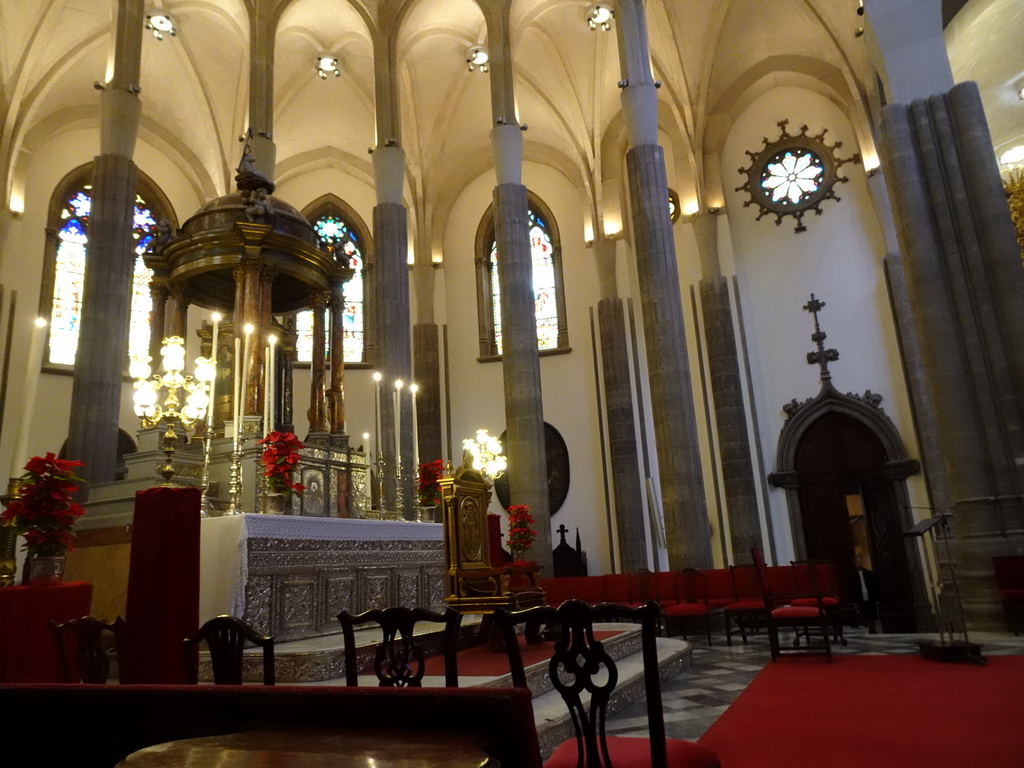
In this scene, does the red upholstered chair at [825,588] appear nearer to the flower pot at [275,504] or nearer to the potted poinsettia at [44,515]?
the flower pot at [275,504]

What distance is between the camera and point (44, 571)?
4.79 metres

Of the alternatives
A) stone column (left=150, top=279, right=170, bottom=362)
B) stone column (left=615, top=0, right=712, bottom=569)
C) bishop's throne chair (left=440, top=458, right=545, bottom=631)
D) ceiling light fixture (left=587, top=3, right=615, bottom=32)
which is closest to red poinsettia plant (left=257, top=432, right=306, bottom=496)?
bishop's throne chair (left=440, top=458, right=545, bottom=631)

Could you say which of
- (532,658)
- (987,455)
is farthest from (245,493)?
(987,455)

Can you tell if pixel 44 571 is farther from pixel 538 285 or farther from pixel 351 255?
pixel 351 255

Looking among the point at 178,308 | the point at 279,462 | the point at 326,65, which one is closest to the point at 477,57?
the point at 326,65

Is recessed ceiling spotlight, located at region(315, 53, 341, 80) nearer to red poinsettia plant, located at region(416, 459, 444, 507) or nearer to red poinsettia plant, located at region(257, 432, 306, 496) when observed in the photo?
red poinsettia plant, located at region(416, 459, 444, 507)

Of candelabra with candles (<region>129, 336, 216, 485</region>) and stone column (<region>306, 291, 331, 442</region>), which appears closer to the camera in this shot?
candelabra with candles (<region>129, 336, 216, 485</region>)

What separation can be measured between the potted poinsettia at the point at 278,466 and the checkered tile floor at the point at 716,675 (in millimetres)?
3314

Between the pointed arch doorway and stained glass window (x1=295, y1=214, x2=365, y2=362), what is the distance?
1021 centimetres

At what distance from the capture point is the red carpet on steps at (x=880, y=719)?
3.26 metres

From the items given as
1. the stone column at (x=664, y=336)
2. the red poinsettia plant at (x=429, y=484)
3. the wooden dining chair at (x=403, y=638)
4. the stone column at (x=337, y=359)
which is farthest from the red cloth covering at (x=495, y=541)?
the wooden dining chair at (x=403, y=638)

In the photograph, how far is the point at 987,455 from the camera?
296 inches

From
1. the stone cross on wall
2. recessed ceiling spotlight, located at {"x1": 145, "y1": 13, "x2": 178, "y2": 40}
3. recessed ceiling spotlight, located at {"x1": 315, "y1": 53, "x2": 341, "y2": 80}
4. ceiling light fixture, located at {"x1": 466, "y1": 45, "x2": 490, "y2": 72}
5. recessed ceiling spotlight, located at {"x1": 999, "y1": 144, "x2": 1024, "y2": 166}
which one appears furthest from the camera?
recessed ceiling spotlight, located at {"x1": 999, "y1": 144, "x2": 1024, "y2": 166}

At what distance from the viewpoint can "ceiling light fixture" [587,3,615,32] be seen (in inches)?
594
